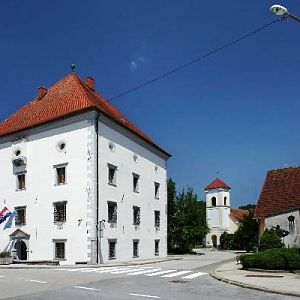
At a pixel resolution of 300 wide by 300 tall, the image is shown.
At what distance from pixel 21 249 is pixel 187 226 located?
22.5 metres

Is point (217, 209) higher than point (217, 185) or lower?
lower

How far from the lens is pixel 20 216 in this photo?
124 ft

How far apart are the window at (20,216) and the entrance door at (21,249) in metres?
1.45

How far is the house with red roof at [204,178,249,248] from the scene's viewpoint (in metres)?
96.5

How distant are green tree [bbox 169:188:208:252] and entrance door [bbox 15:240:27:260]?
21.7 meters

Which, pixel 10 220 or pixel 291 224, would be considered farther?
pixel 10 220

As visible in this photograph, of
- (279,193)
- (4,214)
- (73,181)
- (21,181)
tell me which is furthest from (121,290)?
(279,193)

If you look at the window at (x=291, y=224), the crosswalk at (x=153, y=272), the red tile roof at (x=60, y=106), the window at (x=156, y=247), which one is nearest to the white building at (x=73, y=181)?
the red tile roof at (x=60, y=106)

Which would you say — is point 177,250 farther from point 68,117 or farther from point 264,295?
point 264,295

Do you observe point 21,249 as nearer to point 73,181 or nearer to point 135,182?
point 73,181

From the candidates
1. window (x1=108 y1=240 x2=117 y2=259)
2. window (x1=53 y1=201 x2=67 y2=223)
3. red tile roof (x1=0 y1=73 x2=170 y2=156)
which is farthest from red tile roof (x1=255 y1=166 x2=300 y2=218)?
window (x1=53 y1=201 x2=67 y2=223)

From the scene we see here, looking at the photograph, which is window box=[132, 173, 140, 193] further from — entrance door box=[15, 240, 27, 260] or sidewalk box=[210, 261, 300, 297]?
sidewalk box=[210, 261, 300, 297]

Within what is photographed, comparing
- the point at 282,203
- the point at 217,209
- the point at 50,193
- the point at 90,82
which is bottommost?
the point at 282,203

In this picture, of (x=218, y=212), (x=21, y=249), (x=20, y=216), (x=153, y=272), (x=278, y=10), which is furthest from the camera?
(x=218, y=212)
